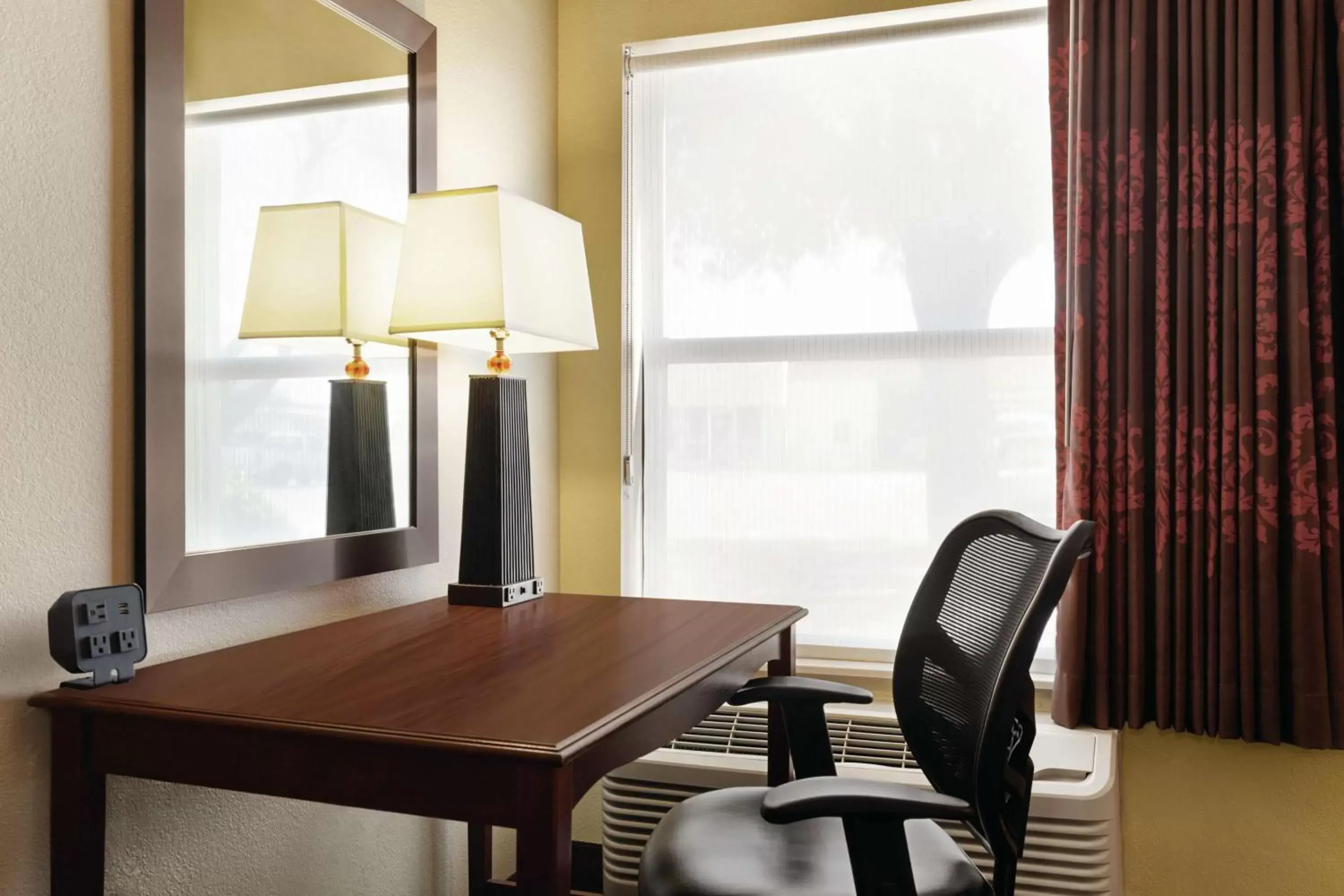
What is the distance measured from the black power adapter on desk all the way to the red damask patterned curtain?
1811 millimetres

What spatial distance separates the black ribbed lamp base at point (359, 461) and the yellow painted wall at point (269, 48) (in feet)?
1.67

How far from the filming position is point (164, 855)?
1.46m

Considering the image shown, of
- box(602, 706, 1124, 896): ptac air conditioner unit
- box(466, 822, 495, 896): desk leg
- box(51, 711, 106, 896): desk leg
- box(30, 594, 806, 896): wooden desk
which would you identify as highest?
box(30, 594, 806, 896): wooden desk

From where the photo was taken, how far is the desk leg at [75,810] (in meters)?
1.24

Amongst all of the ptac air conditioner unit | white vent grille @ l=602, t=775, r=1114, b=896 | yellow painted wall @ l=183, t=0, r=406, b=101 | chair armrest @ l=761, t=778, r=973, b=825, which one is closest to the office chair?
chair armrest @ l=761, t=778, r=973, b=825

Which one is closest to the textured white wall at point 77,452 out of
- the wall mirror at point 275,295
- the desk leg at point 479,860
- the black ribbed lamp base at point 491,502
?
the wall mirror at point 275,295

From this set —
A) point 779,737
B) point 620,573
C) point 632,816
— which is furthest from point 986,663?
point 620,573

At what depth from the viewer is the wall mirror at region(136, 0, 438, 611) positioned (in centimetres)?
145

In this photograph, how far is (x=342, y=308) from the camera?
177 cm

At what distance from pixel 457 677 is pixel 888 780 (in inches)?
44.5

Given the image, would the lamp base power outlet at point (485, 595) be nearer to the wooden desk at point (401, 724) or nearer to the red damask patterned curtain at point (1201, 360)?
the wooden desk at point (401, 724)

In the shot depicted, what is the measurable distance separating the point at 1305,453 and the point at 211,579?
6.73 feet

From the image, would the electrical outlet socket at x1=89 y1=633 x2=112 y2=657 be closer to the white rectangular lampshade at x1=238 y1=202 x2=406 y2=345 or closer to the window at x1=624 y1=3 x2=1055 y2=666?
the white rectangular lampshade at x1=238 y1=202 x2=406 y2=345

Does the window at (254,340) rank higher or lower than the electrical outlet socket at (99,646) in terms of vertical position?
higher
